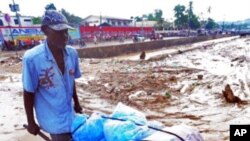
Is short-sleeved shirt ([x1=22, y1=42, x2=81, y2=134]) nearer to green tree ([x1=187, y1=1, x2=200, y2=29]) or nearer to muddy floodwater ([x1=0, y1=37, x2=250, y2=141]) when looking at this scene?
muddy floodwater ([x1=0, y1=37, x2=250, y2=141])

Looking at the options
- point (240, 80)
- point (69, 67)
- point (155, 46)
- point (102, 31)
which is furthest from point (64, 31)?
point (155, 46)

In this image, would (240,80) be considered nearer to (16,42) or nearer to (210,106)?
(210,106)

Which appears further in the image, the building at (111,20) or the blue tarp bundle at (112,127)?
the building at (111,20)

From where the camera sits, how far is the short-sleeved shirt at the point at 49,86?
2336 millimetres

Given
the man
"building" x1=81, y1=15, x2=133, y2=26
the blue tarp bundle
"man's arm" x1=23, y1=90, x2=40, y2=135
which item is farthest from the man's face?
"building" x1=81, y1=15, x2=133, y2=26

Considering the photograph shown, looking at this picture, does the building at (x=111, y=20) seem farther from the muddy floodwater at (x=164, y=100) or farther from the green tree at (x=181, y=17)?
the muddy floodwater at (x=164, y=100)

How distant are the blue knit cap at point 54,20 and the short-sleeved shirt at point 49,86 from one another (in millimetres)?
180

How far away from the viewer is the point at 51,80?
2.39 m

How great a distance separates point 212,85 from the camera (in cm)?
917

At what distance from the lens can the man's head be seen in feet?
7.65

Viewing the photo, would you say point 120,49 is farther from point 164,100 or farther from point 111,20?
point 111,20

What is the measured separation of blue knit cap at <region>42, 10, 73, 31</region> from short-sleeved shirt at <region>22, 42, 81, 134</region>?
18 cm

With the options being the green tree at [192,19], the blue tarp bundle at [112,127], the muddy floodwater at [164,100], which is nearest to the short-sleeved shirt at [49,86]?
the blue tarp bundle at [112,127]

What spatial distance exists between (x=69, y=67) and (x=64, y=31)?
1.09ft
